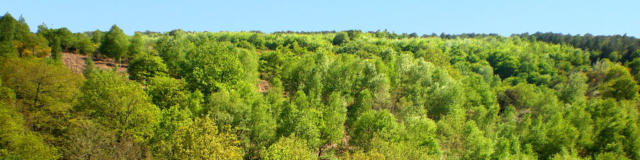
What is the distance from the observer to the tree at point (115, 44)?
76312mm

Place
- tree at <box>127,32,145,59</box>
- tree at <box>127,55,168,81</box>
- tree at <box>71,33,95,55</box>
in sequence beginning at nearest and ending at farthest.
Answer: tree at <box>127,55,168,81</box> < tree at <box>127,32,145,59</box> < tree at <box>71,33,95,55</box>

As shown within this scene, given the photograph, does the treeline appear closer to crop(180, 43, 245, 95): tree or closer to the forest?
the forest

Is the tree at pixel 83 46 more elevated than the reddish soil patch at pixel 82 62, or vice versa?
the tree at pixel 83 46

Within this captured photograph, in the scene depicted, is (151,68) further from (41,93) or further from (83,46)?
(83,46)

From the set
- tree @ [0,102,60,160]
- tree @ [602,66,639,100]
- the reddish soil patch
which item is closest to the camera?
tree @ [0,102,60,160]

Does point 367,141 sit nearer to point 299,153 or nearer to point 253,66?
point 299,153

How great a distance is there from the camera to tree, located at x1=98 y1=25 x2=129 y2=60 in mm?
76312

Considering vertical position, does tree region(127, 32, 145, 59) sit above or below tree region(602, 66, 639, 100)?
above

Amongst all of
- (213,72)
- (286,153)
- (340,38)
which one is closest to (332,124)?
(286,153)

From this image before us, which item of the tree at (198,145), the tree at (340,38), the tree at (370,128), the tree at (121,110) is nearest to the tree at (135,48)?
the tree at (121,110)

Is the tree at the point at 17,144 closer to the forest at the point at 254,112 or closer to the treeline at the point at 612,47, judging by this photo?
the forest at the point at 254,112

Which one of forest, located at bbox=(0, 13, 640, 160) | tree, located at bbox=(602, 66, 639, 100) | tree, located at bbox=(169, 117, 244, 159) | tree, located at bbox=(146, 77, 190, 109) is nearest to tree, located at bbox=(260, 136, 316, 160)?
forest, located at bbox=(0, 13, 640, 160)

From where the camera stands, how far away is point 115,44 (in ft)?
249

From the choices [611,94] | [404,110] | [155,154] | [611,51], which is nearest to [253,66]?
[404,110]
